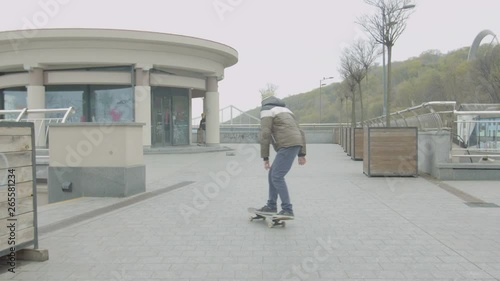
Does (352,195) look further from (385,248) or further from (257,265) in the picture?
(257,265)

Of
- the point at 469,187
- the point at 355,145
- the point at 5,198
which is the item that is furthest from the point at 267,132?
the point at 355,145

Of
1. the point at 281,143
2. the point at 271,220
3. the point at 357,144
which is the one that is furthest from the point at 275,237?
the point at 357,144

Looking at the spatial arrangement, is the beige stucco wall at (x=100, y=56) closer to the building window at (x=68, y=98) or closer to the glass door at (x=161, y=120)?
the building window at (x=68, y=98)

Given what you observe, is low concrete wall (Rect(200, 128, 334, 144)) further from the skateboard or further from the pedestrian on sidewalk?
the skateboard

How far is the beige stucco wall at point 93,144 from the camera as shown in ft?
27.5

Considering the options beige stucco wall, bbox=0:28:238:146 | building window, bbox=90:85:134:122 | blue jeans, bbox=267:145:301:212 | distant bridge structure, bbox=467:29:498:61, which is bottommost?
blue jeans, bbox=267:145:301:212

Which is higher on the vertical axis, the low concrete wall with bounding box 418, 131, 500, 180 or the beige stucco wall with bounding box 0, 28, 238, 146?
the beige stucco wall with bounding box 0, 28, 238, 146

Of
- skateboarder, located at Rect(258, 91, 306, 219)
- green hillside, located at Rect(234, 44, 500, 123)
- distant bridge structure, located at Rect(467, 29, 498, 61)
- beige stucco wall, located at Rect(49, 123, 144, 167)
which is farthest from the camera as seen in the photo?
distant bridge structure, located at Rect(467, 29, 498, 61)

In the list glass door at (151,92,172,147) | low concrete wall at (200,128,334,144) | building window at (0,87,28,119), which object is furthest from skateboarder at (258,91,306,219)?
low concrete wall at (200,128,334,144)

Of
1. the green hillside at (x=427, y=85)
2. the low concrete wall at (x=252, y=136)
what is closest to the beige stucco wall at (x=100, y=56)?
the green hillside at (x=427, y=85)

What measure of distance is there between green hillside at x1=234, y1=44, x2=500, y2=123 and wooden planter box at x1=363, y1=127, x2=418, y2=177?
54.4 feet

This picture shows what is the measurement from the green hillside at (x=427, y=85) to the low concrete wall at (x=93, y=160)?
20326 mm

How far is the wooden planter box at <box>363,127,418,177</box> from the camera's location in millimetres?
Result: 11109

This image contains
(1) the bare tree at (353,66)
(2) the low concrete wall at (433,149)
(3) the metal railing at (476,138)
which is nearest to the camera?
(2) the low concrete wall at (433,149)
